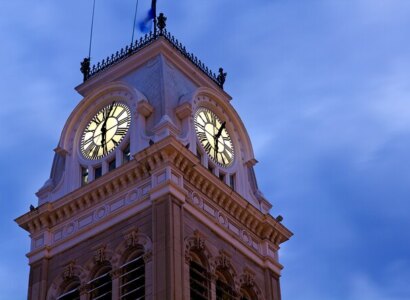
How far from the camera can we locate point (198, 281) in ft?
203

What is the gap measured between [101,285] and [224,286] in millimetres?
6014

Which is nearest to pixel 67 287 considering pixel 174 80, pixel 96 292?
pixel 96 292

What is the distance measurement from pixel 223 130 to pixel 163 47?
5.51 m

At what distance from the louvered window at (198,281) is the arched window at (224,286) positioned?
4.00 feet

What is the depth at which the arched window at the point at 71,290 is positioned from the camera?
209 ft

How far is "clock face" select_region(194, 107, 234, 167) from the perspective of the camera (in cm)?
6869

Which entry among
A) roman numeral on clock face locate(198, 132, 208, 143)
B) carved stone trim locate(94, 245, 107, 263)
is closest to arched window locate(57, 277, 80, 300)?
carved stone trim locate(94, 245, 107, 263)

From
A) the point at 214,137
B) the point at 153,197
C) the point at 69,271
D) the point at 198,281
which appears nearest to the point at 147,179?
the point at 153,197

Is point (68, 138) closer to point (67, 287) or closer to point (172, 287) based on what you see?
point (67, 287)

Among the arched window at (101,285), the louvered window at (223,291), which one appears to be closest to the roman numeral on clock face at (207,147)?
the louvered window at (223,291)

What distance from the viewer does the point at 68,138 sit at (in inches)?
2773

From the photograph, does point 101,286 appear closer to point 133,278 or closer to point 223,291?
point 133,278

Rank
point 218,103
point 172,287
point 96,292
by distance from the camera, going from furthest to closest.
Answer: point 218,103, point 96,292, point 172,287

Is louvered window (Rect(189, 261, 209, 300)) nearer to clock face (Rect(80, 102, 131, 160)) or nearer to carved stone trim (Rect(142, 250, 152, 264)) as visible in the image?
carved stone trim (Rect(142, 250, 152, 264))
